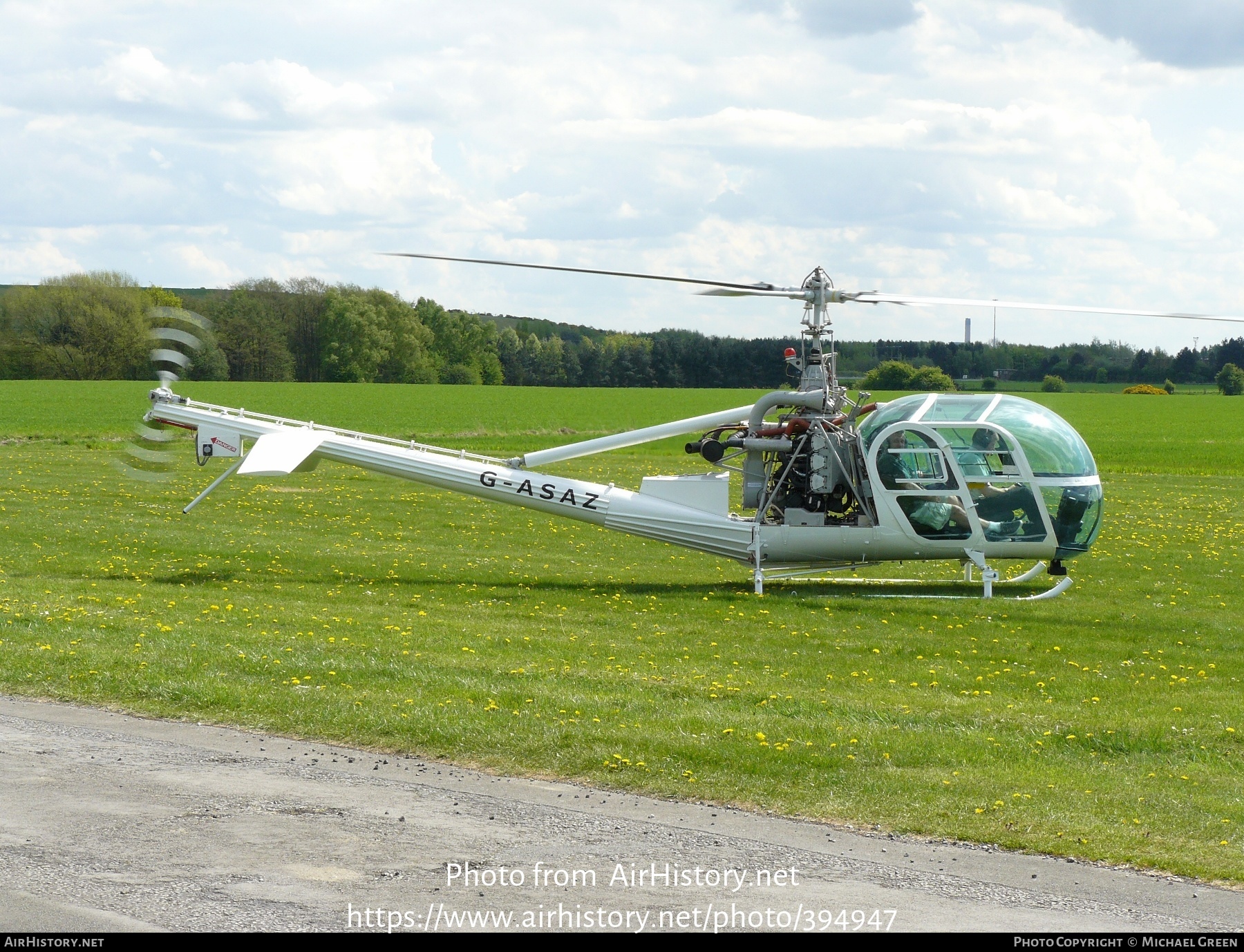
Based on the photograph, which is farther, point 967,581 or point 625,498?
point 967,581

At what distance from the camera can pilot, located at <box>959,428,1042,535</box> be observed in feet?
51.0

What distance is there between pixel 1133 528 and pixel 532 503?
44.1 feet

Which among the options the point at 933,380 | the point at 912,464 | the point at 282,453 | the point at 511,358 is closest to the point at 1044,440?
the point at 912,464

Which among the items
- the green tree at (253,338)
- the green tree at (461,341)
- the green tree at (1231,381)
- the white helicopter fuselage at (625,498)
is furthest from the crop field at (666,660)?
the green tree at (1231,381)

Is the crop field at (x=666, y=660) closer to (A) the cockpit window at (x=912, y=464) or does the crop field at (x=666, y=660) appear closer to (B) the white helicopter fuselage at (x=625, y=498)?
(B) the white helicopter fuselage at (x=625, y=498)

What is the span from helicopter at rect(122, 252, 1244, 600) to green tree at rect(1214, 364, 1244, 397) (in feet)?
289

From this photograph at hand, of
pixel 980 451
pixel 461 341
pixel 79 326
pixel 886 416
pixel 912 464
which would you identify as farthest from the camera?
pixel 461 341

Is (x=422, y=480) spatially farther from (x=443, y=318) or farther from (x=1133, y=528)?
(x=443, y=318)

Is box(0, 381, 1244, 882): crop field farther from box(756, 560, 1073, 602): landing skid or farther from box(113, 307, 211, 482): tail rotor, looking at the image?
box(113, 307, 211, 482): tail rotor

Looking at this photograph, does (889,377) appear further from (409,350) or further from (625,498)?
(409,350)

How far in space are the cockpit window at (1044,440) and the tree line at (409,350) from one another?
275 centimetres

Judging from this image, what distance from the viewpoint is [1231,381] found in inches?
3755

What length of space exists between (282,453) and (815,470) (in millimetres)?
7061

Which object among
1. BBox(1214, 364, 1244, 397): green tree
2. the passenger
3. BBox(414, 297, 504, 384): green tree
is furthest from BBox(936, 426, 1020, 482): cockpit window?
BBox(1214, 364, 1244, 397): green tree
